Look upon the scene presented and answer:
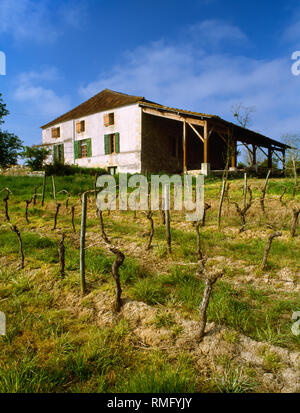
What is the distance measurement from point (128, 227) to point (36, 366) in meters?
4.28

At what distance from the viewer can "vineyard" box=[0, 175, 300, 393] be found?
6.32 ft

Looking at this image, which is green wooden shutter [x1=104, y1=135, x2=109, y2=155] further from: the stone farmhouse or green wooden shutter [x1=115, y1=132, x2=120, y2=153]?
green wooden shutter [x1=115, y1=132, x2=120, y2=153]

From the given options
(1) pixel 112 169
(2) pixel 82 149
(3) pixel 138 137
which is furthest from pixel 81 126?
(3) pixel 138 137

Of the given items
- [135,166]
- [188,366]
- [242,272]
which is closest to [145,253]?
[242,272]

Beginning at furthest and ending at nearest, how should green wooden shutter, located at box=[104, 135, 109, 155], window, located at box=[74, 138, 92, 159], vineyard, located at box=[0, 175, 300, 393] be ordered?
window, located at box=[74, 138, 92, 159] < green wooden shutter, located at box=[104, 135, 109, 155] < vineyard, located at box=[0, 175, 300, 393]

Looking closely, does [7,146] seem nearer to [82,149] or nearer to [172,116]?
[82,149]

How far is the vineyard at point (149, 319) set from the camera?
193 centimetres

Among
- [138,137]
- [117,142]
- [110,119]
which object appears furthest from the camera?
[110,119]

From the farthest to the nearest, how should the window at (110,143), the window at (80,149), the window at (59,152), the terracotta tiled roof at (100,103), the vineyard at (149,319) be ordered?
the window at (59,152) < the window at (80,149) < the window at (110,143) < the terracotta tiled roof at (100,103) < the vineyard at (149,319)

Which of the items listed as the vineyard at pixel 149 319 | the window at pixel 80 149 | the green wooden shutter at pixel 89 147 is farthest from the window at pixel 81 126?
the vineyard at pixel 149 319

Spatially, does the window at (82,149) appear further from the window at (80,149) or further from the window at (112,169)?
the window at (112,169)

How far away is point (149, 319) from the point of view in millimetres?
2641

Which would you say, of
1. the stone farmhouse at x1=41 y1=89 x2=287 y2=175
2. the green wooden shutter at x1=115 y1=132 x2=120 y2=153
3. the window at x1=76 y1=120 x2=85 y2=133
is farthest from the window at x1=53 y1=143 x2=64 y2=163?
the green wooden shutter at x1=115 y1=132 x2=120 y2=153
